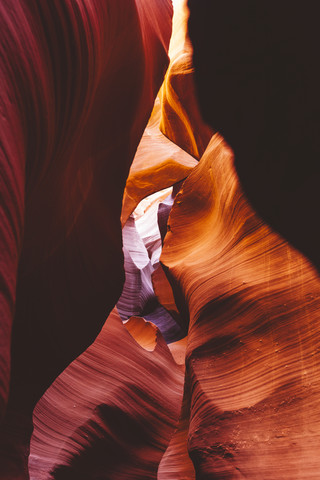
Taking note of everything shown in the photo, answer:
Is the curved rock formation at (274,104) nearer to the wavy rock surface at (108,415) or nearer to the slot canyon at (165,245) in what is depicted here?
the slot canyon at (165,245)

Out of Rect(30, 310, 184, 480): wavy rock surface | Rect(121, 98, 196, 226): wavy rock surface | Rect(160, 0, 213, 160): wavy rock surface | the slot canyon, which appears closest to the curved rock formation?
the slot canyon

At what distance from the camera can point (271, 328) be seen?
4.88ft

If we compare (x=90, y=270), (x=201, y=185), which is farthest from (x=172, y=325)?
(x=90, y=270)

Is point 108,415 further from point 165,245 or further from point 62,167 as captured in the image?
point 62,167

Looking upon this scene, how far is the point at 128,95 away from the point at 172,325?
3094mm

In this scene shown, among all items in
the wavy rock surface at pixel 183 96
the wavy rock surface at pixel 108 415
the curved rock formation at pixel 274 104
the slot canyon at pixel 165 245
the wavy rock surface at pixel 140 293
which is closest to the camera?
the slot canyon at pixel 165 245

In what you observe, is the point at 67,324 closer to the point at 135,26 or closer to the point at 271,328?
the point at 271,328

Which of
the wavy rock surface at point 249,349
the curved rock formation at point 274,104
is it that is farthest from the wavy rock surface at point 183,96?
the wavy rock surface at point 249,349

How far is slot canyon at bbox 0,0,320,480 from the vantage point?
1113 mm

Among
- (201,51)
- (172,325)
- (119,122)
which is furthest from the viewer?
(172,325)

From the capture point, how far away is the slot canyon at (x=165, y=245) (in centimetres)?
111

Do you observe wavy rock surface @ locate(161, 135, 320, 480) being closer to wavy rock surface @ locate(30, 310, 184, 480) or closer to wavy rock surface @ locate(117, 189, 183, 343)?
wavy rock surface @ locate(30, 310, 184, 480)

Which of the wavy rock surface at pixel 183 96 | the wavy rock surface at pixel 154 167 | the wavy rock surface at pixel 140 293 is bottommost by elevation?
the wavy rock surface at pixel 140 293

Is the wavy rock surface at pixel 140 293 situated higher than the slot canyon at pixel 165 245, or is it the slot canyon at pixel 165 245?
the slot canyon at pixel 165 245
